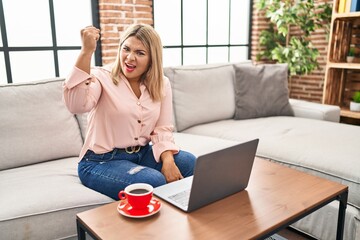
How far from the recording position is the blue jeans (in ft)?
4.52

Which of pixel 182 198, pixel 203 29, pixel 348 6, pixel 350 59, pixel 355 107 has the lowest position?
pixel 355 107

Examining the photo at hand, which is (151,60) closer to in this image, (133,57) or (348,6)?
(133,57)

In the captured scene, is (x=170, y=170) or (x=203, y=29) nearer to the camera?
(x=170, y=170)

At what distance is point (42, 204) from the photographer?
130 centimetres

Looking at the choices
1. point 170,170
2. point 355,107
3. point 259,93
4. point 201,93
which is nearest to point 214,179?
point 170,170

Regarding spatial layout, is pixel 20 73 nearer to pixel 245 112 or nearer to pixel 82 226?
pixel 245 112

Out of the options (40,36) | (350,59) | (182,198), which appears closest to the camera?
(182,198)

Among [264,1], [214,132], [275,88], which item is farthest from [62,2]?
[264,1]

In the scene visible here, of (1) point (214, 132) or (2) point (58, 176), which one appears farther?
(1) point (214, 132)

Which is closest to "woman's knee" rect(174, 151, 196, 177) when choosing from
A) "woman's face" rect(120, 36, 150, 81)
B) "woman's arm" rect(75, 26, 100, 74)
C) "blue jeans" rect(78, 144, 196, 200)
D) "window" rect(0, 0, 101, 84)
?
"blue jeans" rect(78, 144, 196, 200)

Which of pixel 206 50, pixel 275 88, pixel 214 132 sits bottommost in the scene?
pixel 214 132

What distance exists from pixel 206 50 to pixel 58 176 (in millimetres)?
2576

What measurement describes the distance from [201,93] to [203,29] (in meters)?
1.42

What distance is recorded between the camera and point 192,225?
3.35 feet
